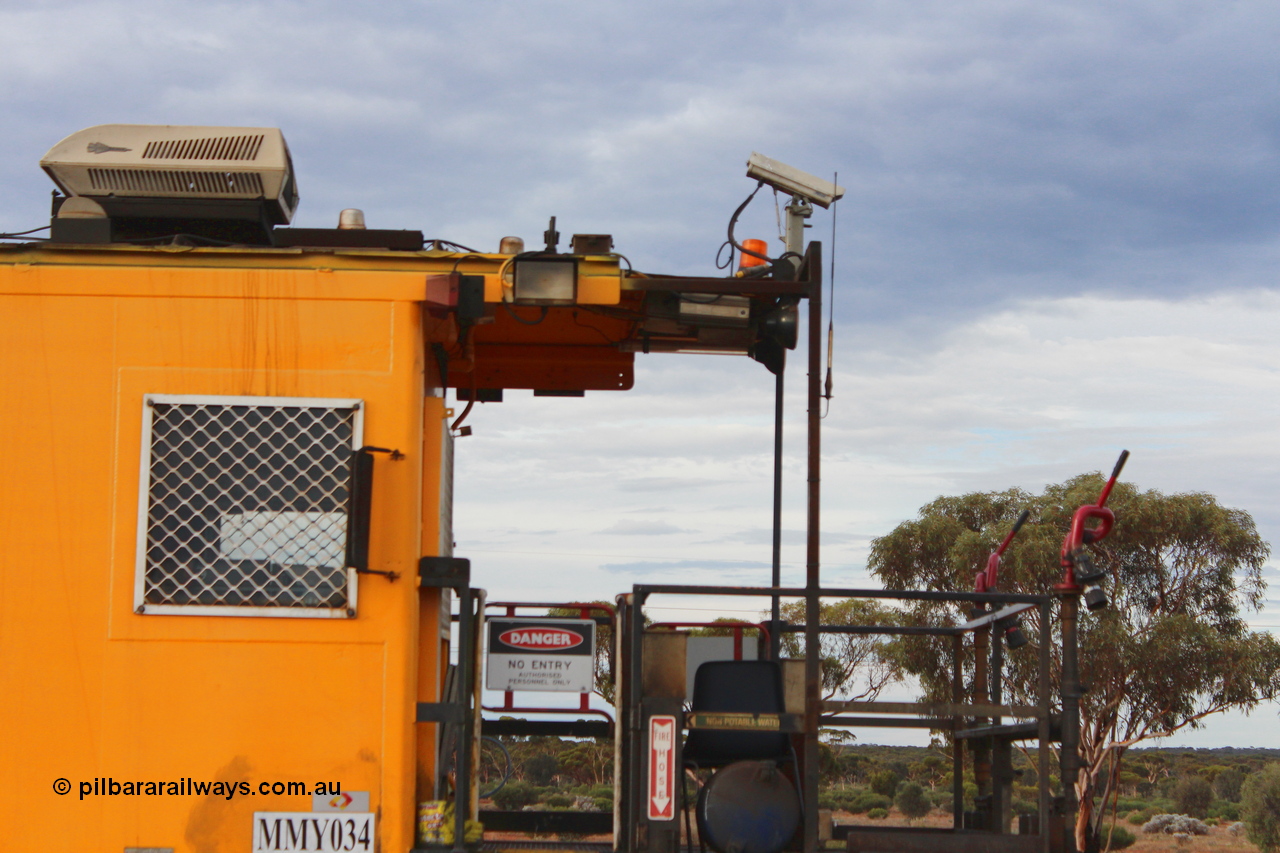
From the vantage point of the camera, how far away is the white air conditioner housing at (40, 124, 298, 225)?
568 centimetres

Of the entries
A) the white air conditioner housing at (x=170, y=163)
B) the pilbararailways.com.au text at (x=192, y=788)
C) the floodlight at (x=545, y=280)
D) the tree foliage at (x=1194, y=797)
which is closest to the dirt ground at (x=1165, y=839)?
the tree foliage at (x=1194, y=797)

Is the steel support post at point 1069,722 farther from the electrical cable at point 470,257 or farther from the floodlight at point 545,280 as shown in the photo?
the electrical cable at point 470,257

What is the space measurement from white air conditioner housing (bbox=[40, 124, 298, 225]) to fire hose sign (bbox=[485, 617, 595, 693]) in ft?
8.30

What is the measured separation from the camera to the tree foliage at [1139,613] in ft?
72.8

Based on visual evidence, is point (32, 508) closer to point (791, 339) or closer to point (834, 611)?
point (791, 339)

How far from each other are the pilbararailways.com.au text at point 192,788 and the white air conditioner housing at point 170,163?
9.01 feet

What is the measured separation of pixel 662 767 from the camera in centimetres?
533

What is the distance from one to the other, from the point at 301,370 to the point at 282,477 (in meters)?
0.50

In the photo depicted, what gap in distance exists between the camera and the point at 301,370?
17.4 ft

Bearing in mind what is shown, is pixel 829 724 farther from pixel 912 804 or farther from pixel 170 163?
pixel 912 804

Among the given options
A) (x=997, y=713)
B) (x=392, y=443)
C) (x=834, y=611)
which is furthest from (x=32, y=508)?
(x=834, y=611)

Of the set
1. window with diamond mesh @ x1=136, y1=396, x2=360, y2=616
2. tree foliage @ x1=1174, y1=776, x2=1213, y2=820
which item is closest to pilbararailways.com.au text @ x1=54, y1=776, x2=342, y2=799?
window with diamond mesh @ x1=136, y1=396, x2=360, y2=616

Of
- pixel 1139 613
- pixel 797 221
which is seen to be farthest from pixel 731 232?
pixel 1139 613

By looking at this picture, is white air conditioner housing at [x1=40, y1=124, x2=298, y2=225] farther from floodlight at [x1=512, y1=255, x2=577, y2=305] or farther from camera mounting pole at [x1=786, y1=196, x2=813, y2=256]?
camera mounting pole at [x1=786, y1=196, x2=813, y2=256]
